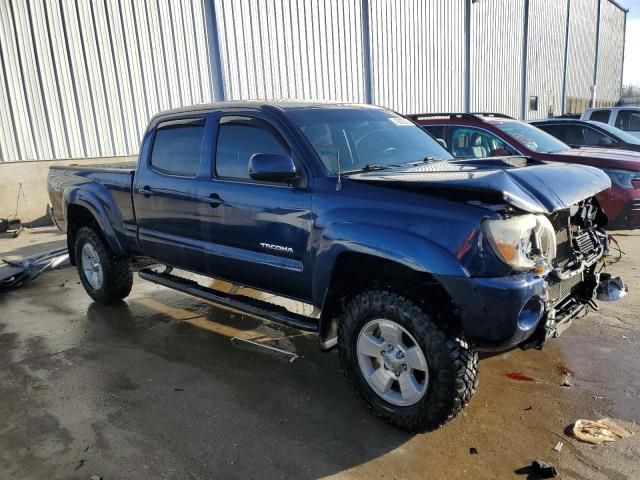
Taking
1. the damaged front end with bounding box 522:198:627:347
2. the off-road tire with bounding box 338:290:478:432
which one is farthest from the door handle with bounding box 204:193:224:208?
the damaged front end with bounding box 522:198:627:347

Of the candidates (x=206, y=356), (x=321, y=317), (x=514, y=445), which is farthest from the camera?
(x=206, y=356)

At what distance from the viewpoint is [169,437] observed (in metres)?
3.00

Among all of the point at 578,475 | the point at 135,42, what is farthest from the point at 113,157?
the point at 578,475

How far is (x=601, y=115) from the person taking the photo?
1223 centimetres

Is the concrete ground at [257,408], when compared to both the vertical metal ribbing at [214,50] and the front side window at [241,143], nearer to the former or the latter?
the front side window at [241,143]

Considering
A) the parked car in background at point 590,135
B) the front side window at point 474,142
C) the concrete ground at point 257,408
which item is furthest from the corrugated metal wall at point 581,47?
the concrete ground at point 257,408

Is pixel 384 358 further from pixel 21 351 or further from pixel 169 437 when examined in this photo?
pixel 21 351

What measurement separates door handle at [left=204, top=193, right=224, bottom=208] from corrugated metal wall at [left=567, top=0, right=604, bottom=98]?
28810mm

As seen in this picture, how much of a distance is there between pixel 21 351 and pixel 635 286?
597 cm

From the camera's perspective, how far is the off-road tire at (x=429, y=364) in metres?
2.72

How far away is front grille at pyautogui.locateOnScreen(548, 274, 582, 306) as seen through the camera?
289 centimetres

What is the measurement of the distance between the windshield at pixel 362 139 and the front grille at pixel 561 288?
135 cm

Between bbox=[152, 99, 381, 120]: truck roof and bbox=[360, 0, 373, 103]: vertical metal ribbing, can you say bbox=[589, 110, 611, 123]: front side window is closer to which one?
bbox=[360, 0, 373, 103]: vertical metal ribbing

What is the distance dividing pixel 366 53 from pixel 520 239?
1364cm
